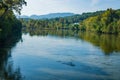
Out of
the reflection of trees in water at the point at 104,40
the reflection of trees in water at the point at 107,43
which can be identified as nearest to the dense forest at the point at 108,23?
the reflection of trees in water at the point at 104,40

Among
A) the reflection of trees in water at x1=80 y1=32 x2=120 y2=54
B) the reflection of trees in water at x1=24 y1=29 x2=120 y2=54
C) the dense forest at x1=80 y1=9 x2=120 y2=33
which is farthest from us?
the dense forest at x1=80 y1=9 x2=120 y2=33

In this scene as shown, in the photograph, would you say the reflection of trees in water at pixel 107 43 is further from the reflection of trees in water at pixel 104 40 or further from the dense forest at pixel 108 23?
the dense forest at pixel 108 23

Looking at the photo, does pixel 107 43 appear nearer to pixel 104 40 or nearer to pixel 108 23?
pixel 104 40

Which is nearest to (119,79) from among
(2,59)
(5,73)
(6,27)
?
(5,73)

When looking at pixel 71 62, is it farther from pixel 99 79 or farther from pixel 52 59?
pixel 99 79

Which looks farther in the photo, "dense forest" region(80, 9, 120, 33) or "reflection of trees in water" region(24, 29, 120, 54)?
"dense forest" region(80, 9, 120, 33)

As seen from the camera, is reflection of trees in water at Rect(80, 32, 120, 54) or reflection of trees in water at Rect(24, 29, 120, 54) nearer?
reflection of trees in water at Rect(80, 32, 120, 54)

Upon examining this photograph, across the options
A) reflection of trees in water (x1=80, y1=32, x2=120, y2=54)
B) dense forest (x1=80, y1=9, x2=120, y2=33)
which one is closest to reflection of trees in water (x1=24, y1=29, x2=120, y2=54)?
reflection of trees in water (x1=80, y1=32, x2=120, y2=54)

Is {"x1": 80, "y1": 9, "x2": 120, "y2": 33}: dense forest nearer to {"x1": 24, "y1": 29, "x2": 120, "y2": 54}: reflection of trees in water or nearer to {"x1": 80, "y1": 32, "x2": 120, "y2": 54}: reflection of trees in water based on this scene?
{"x1": 24, "y1": 29, "x2": 120, "y2": 54}: reflection of trees in water

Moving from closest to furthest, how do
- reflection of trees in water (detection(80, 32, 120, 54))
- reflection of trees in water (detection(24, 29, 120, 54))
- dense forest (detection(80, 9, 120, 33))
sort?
reflection of trees in water (detection(80, 32, 120, 54)), reflection of trees in water (detection(24, 29, 120, 54)), dense forest (detection(80, 9, 120, 33))

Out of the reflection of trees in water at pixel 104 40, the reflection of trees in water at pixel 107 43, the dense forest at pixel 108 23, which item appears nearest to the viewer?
the reflection of trees in water at pixel 107 43

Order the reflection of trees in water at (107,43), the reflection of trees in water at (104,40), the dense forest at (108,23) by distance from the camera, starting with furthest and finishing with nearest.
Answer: the dense forest at (108,23), the reflection of trees in water at (104,40), the reflection of trees in water at (107,43)

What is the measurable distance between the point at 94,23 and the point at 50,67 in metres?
116

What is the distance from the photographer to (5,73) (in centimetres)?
3170
